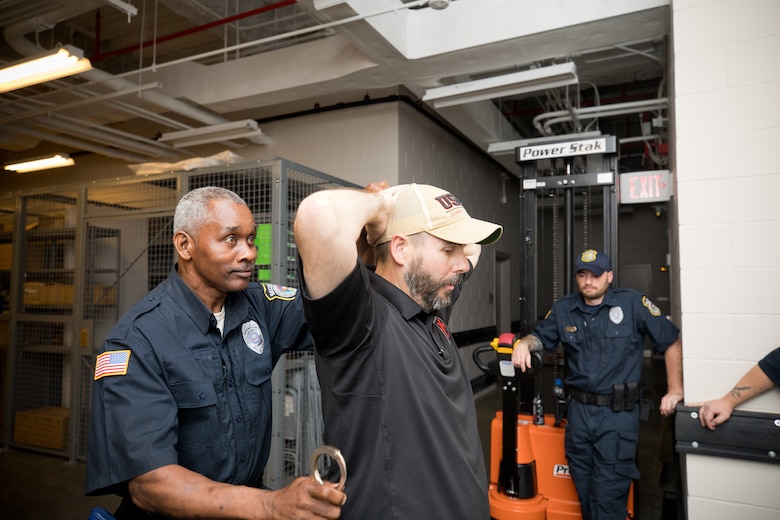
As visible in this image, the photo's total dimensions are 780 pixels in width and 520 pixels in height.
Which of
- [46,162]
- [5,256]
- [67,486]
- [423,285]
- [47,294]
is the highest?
[46,162]

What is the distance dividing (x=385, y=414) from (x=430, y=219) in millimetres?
509

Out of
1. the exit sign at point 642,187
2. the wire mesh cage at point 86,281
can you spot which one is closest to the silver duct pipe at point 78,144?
the wire mesh cage at point 86,281

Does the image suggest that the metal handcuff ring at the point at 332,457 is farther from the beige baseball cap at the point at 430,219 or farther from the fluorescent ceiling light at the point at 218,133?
the fluorescent ceiling light at the point at 218,133

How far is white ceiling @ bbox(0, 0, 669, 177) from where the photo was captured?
3.77 meters

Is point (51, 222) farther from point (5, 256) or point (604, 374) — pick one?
point (604, 374)

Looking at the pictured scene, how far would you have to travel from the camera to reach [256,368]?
175 centimetres

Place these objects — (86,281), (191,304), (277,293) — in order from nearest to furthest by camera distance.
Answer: (191,304) < (277,293) < (86,281)

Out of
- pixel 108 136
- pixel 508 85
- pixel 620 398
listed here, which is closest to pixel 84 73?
pixel 108 136

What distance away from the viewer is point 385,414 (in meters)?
1.24

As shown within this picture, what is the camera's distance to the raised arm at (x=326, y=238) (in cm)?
111

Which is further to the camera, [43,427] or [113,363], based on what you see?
[43,427]

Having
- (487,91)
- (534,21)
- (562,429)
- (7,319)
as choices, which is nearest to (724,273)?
(562,429)

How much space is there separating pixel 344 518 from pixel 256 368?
662mm

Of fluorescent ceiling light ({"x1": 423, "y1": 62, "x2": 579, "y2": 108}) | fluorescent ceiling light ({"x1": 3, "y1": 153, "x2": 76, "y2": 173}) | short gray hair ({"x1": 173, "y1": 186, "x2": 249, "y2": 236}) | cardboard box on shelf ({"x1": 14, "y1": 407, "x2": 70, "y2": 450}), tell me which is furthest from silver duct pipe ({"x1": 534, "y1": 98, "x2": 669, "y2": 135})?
cardboard box on shelf ({"x1": 14, "y1": 407, "x2": 70, "y2": 450})
